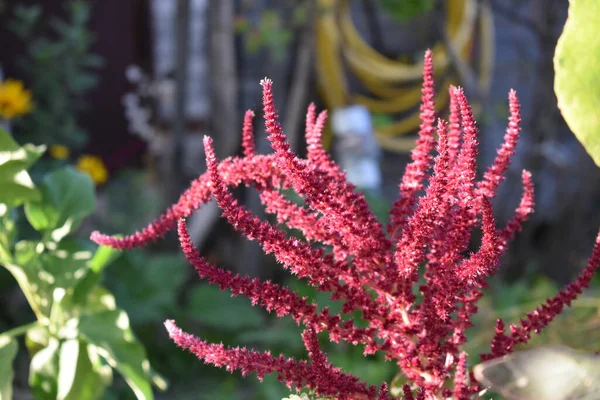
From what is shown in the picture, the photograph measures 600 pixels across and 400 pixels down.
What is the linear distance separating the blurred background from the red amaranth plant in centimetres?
46

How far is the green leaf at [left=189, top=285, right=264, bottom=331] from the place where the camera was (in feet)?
7.27

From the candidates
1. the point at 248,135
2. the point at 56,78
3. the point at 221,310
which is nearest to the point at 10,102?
the point at 56,78

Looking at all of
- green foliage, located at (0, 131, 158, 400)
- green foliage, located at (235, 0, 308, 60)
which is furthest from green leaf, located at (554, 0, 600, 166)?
green foliage, located at (235, 0, 308, 60)

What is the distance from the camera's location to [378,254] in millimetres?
443

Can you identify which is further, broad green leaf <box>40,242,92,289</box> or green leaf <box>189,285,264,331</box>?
green leaf <box>189,285,264,331</box>

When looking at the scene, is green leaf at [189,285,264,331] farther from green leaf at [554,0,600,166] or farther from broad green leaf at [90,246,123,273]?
green leaf at [554,0,600,166]

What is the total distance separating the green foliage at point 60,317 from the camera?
59 cm

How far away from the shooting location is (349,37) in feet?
13.3

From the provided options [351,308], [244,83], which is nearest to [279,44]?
[244,83]

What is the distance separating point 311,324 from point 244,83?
11.0 ft

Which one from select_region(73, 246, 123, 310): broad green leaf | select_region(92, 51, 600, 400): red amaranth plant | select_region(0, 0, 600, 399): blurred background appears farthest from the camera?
select_region(0, 0, 600, 399): blurred background

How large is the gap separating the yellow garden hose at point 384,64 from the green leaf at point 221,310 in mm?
1744

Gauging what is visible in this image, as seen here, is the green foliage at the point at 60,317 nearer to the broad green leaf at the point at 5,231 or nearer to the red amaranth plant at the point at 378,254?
the broad green leaf at the point at 5,231

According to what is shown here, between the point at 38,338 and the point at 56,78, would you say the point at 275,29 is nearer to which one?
the point at 56,78
